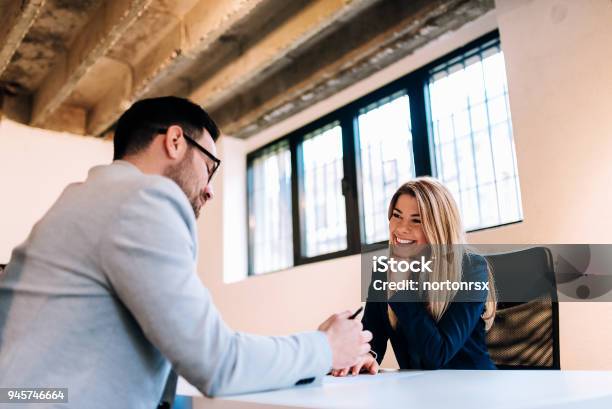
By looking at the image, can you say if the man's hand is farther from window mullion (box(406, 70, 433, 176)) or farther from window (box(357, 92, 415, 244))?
window (box(357, 92, 415, 244))

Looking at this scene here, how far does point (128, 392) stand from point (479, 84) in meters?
2.85

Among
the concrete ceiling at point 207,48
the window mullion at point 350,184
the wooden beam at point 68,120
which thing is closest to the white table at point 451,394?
the concrete ceiling at point 207,48

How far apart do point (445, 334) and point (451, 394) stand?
742 millimetres

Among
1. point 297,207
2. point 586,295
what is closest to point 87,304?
point 586,295

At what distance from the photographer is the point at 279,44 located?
135 inches

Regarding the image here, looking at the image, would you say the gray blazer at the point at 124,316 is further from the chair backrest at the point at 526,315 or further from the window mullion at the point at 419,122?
the window mullion at the point at 419,122

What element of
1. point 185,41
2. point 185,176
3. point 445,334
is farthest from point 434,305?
point 185,41

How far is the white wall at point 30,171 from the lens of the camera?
441 centimetres

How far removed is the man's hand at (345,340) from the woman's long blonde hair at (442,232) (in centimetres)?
65

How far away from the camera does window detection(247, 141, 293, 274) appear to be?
4.37 m

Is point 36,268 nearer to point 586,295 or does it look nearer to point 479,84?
point 586,295

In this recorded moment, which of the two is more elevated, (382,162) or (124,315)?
(382,162)

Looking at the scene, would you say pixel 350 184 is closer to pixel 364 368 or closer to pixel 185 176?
pixel 364 368

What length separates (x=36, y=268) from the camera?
859 mm
